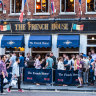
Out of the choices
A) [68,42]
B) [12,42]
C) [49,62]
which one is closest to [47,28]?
[68,42]

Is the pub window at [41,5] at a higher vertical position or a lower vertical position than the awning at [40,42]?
higher

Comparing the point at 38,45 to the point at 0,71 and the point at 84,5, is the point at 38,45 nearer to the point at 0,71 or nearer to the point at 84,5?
the point at 84,5

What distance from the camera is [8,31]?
25953 mm

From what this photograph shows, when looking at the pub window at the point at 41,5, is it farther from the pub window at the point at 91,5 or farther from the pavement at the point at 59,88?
the pavement at the point at 59,88

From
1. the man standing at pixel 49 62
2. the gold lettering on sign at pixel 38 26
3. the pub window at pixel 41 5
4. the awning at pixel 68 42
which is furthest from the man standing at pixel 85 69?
the pub window at pixel 41 5

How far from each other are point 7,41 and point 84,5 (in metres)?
6.87

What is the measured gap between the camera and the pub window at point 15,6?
26.0 metres

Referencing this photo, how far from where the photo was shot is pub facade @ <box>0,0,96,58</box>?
24.9 m

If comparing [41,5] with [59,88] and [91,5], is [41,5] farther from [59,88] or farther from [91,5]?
[59,88]

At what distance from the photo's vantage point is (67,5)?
2556cm

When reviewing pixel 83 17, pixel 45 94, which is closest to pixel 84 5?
pixel 83 17

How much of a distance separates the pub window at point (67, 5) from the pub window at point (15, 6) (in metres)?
3.59

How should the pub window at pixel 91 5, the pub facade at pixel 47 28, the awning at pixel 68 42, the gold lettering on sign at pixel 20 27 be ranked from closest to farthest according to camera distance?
the awning at pixel 68 42 → the pub facade at pixel 47 28 → the pub window at pixel 91 5 → the gold lettering on sign at pixel 20 27

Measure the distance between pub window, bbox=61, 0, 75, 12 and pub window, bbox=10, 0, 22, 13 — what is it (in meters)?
3.59
